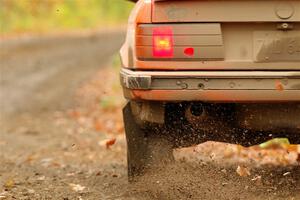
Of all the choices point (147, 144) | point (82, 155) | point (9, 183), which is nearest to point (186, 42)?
point (147, 144)

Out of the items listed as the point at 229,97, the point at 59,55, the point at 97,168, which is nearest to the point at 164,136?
the point at 229,97

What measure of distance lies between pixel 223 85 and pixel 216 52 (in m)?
0.23

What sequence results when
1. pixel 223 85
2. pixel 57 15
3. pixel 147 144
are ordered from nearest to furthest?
pixel 223 85, pixel 147 144, pixel 57 15

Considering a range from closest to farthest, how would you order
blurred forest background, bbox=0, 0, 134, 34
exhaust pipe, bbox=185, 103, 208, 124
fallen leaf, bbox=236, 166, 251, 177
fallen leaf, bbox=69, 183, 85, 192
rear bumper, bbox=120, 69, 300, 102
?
rear bumper, bbox=120, 69, 300, 102 → exhaust pipe, bbox=185, 103, 208, 124 → fallen leaf, bbox=69, 183, 85, 192 → fallen leaf, bbox=236, 166, 251, 177 → blurred forest background, bbox=0, 0, 134, 34

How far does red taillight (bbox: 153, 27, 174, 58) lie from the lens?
4973 millimetres

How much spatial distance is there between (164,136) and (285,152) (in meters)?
2.52

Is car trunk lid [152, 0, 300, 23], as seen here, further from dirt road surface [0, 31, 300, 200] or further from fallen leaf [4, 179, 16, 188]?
fallen leaf [4, 179, 16, 188]

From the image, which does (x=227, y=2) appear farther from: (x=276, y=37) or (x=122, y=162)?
(x=122, y=162)

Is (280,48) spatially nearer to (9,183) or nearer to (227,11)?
(227,11)

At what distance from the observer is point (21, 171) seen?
7.02m

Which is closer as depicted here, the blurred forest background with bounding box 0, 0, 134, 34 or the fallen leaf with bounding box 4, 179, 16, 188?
the fallen leaf with bounding box 4, 179, 16, 188

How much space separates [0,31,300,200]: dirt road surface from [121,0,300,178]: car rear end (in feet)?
2.83

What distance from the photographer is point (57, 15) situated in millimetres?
Result: 40312

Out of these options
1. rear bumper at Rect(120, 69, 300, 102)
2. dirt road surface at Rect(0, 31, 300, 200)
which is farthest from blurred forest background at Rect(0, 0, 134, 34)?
rear bumper at Rect(120, 69, 300, 102)
